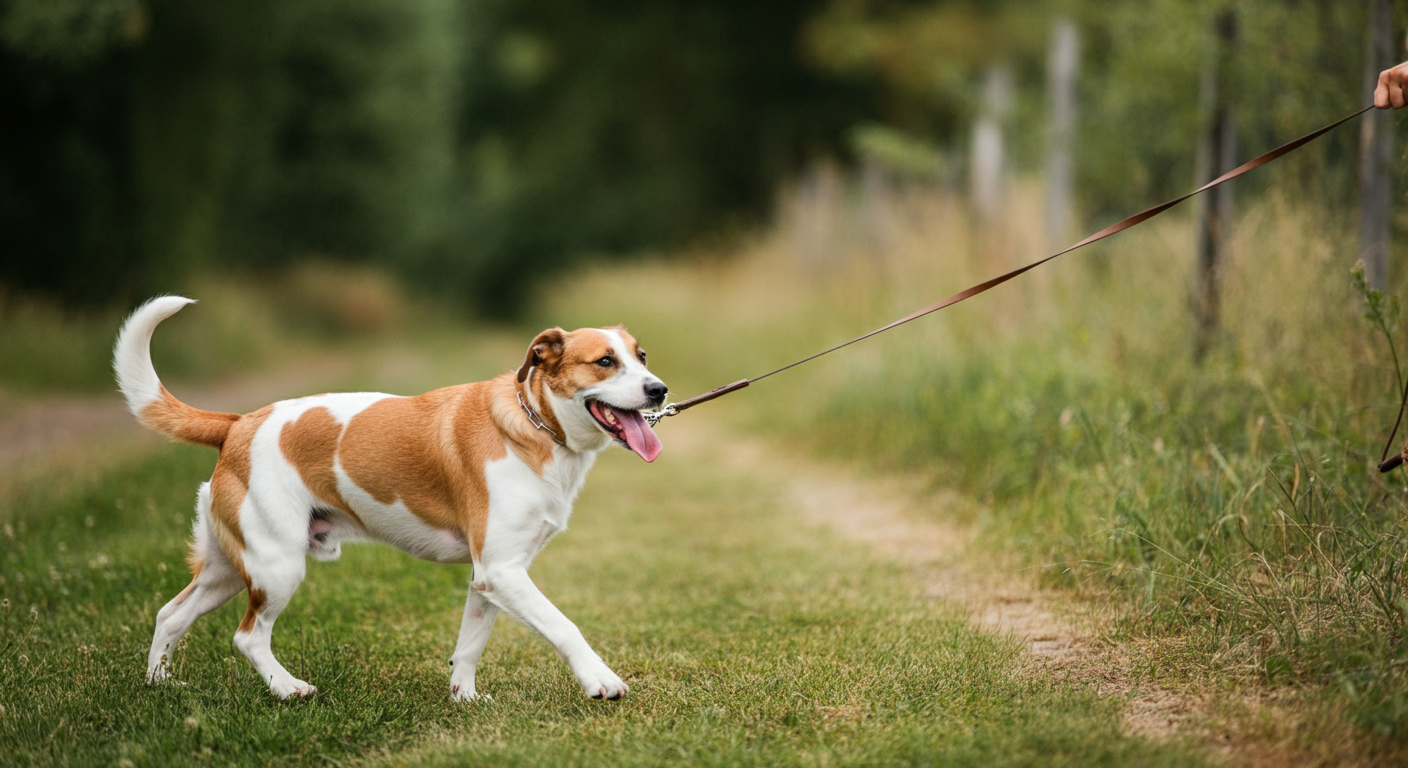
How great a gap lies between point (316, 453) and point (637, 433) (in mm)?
1115

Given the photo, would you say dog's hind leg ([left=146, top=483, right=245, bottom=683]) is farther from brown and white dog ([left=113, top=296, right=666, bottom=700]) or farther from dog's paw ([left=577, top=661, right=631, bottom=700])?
dog's paw ([left=577, top=661, right=631, bottom=700])

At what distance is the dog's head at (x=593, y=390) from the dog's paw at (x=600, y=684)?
0.73 metres

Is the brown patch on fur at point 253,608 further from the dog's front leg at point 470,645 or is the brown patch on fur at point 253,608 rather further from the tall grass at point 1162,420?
the tall grass at point 1162,420

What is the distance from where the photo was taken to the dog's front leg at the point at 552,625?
349cm

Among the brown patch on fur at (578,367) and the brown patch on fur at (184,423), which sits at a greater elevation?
the brown patch on fur at (578,367)

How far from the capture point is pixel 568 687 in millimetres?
3922

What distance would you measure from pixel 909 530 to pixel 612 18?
71.4 feet

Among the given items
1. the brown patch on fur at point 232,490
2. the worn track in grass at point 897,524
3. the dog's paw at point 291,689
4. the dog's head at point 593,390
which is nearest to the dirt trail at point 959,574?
the worn track in grass at point 897,524

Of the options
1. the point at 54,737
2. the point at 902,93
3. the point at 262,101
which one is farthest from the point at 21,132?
the point at 902,93

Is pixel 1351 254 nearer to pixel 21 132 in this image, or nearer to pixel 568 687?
pixel 568 687

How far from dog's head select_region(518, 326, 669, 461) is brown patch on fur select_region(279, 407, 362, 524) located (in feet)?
2.30

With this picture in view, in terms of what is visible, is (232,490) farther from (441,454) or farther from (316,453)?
(441,454)

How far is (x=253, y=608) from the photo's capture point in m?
3.77

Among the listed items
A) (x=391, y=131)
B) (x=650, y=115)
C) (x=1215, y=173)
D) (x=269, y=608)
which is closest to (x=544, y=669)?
(x=269, y=608)
